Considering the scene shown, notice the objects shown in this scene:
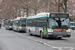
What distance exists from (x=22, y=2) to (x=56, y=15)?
136 feet

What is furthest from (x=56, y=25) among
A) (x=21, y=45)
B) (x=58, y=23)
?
(x=21, y=45)

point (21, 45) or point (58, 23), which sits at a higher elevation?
point (58, 23)

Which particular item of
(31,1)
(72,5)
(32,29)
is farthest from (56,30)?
(72,5)

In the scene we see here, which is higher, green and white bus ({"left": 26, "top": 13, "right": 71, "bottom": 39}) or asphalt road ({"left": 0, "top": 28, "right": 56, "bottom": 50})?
green and white bus ({"left": 26, "top": 13, "right": 71, "bottom": 39})

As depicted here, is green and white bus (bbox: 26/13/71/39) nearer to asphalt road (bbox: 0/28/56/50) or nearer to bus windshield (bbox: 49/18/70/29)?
bus windshield (bbox: 49/18/70/29)

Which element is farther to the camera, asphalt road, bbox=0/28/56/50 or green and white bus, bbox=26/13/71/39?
green and white bus, bbox=26/13/71/39

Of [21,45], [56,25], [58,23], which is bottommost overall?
[21,45]

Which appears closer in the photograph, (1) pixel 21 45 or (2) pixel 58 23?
(1) pixel 21 45

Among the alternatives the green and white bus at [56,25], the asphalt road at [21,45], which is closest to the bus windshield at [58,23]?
the green and white bus at [56,25]

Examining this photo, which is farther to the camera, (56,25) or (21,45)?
(56,25)

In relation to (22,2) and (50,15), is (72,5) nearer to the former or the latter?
(22,2)

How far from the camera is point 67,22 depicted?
19.9m

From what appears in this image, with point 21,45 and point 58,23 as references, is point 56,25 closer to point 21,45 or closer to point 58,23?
point 58,23

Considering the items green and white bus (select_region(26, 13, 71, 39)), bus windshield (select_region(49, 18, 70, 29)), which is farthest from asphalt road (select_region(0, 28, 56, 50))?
bus windshield (select_region(49, 18, 70, 29))
